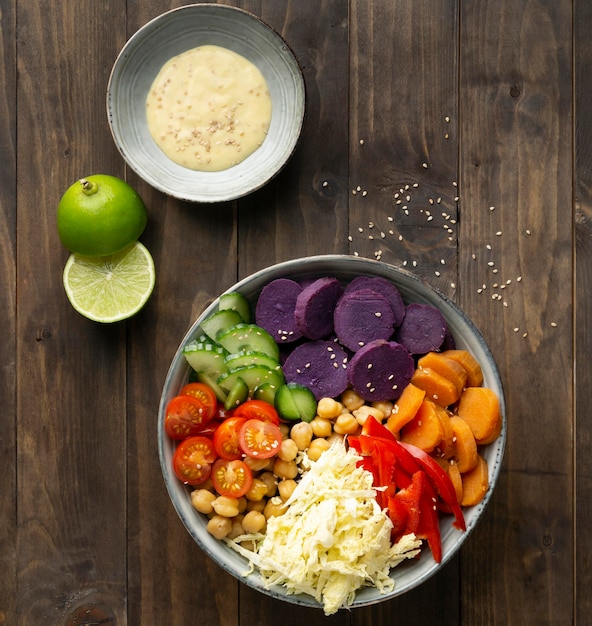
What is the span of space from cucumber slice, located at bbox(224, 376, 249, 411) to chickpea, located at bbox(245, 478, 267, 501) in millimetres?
218

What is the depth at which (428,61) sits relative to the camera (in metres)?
2.37

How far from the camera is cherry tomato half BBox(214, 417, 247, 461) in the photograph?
6.72ft

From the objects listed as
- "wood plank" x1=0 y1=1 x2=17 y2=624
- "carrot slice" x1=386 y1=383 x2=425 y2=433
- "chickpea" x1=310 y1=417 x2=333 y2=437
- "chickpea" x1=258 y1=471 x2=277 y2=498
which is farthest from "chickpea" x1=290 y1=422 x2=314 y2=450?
"wood plank" x1=0 y1=1 x2=17 y2=624

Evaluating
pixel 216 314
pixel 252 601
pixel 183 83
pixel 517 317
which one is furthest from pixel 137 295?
pixel 517 317

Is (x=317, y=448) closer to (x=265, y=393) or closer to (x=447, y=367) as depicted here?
(x=265, y=393)

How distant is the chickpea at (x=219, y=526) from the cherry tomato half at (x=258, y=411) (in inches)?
11.3

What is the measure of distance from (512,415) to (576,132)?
90 centimetres

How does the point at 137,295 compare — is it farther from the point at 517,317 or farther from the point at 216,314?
the point at 517,317

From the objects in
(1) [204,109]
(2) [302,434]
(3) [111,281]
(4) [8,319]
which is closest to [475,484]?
(2) [302,434]

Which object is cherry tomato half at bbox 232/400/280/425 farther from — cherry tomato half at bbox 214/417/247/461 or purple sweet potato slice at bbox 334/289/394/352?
purple sweet potato slice at bbox 334/289/394/352

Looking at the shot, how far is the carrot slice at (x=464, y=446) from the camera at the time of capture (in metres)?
2.05

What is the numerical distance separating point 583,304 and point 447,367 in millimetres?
582

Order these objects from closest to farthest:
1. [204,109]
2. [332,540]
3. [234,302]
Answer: [332,540]
[234,302]
[204,109]

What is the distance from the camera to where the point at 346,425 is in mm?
2105
